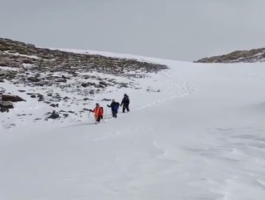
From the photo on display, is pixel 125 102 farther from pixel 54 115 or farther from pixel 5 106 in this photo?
pixel 5 106

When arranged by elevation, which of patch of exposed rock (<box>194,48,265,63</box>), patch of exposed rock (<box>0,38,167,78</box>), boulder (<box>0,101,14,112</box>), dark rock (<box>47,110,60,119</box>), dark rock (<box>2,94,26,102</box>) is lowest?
dark rock (<box>47,110,60,119</box>)

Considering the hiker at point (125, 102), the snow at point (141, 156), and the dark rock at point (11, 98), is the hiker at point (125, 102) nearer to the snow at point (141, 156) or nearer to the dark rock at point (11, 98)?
the snow at point (141, 156)

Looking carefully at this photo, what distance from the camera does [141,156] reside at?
9117mm

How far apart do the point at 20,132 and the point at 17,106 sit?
12.4 ft

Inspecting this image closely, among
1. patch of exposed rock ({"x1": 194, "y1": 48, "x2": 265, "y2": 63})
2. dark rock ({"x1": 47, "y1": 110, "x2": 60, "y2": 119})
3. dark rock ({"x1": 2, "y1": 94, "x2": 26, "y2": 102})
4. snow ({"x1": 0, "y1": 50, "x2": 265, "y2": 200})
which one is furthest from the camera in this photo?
patch of exposed rock ({"x1": 194, "y1": 48, "x2": 265, "y2": 63})

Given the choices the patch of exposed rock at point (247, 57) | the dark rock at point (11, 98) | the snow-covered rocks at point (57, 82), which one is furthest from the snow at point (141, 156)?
the patch of exposed rock at point (247, 57)

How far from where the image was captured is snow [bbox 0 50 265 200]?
628 centimetres

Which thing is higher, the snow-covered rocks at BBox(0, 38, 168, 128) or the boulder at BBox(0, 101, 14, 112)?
the snow-covered rocks at BBox(0, 38, 168, 128)

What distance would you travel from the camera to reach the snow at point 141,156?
6281 millimetres

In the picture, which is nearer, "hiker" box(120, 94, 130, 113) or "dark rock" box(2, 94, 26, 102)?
"hiker" box(120, 94, 130, 113)

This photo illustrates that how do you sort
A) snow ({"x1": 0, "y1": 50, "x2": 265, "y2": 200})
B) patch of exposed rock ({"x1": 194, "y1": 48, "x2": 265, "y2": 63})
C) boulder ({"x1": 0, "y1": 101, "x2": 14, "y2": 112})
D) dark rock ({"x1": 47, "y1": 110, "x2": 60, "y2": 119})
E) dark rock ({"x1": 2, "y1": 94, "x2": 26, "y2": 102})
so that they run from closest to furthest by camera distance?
snow ({"x1": 0, "y1": 50, "x2": 265, "y2": 200})
dark rock ({"x1": 47, "y1": 110, "x2": 60, "y2": 119})
boulder ({"x1": 0, "y1": 101, "x2": 14, "y2": 112})
dark rock ({"x1": 2, "y1": 94, "x2": 26, "y2": 102})
patch of exposed rock ({"x1": 194, "y1": 48, "x2": 265, "y2": 63})

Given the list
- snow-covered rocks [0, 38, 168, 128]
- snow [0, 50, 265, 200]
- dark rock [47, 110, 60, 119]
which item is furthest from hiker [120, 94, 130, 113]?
dark rock [47, 110, 60, 119]

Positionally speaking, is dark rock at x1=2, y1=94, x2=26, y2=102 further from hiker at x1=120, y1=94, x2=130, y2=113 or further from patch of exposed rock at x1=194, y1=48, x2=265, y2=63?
patch of exposed rock at x1=194, y1=48, x2=265, y2=63

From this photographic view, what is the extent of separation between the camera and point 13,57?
34.5 metres
